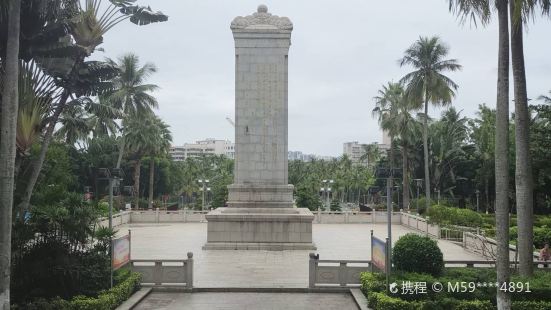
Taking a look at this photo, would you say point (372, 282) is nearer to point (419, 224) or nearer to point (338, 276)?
point (338, 276)

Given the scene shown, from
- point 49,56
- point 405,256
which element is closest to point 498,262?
point 405,256

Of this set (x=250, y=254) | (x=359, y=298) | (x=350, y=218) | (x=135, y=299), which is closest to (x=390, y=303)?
(x=359, y=298)

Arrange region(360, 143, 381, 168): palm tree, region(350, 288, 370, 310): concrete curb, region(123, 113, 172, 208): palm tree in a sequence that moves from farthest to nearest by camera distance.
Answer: region(360, 143, 381, 168): palm tree
region(123, 113, 172, 208): palm tree
region(350, 288, 370, 310): concrete curb

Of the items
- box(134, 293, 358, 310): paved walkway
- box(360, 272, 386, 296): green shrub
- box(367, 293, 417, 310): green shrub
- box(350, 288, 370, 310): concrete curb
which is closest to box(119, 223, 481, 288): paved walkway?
box(134, 293, 358, 310): paved walkway

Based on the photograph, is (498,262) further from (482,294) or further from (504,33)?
(504,33)

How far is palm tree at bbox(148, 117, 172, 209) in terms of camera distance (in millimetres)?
52656

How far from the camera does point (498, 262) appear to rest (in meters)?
10.9

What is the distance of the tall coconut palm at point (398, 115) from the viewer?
43.5m

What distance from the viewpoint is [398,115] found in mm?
44531

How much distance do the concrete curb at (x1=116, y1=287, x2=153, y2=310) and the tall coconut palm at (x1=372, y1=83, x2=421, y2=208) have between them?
29.3 metres

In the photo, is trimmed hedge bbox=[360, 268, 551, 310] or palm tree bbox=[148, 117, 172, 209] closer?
trimmed hedge bbox=[360, 268, 551, 310]

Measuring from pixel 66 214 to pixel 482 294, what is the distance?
9886 millimetres

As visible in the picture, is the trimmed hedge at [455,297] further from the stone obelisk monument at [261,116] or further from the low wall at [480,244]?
the stone obelisk monument at [261,116]

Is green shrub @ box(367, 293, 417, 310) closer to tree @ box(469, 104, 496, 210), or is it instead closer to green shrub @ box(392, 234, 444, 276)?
green shrub @ box(392, 234, 444, 276)
